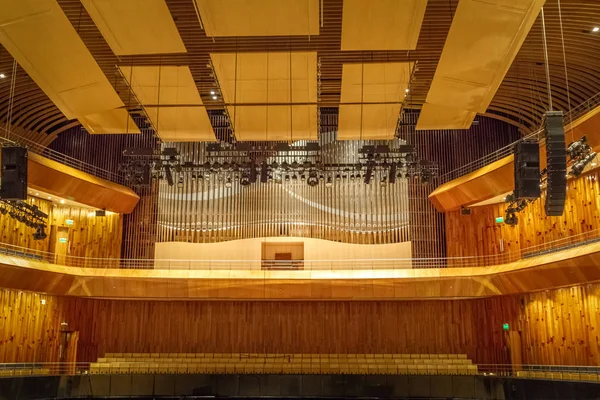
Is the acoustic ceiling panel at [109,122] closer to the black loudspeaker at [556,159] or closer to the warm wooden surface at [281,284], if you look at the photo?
the warm wooden surface at [281,284]

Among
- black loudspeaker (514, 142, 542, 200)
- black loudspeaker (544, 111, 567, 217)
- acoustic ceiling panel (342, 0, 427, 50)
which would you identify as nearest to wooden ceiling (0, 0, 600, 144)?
acoustic ceiling panel (342, 0, 427, 50)

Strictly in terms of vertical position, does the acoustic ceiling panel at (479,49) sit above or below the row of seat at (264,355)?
above

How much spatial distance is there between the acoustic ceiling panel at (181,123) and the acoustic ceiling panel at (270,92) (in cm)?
60

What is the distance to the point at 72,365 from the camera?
14.3 meters

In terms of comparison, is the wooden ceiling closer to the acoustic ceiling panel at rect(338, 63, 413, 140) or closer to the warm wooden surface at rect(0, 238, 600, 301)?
the acoustic ceiling panel at rect(338, 63, 413, 140)

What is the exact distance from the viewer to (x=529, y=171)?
23.4 ft

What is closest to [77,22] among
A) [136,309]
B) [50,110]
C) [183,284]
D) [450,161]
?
[50,110]

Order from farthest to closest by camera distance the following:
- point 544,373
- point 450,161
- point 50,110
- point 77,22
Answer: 1. point 450,161
2. point 50,110
3. point 544,373
4. point 77,22

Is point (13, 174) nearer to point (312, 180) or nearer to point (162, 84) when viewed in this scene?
point (162, 84)

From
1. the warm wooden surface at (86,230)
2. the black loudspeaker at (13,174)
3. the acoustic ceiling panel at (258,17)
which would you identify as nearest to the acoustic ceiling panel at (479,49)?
the acoustic ceiling panel at (258,17)

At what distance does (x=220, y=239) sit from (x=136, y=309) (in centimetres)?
285

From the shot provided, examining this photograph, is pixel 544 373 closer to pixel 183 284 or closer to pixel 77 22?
pixel 183 284

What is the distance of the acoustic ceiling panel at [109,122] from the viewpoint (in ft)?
33.8

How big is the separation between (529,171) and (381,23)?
2608 millimetres
